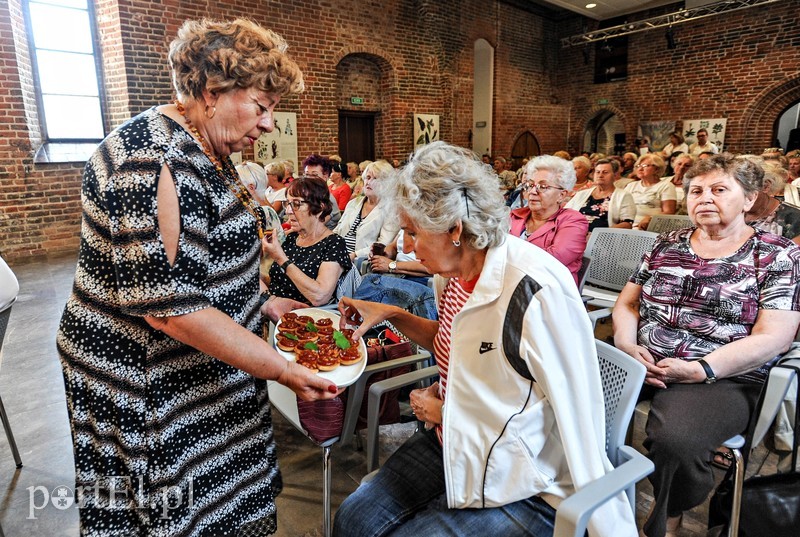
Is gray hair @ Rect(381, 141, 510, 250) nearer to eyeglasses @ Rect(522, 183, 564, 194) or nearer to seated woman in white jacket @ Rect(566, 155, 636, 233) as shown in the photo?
eyeglasses @ Rect(522, 183, 564, 194)

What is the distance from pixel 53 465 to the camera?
2.31 meters

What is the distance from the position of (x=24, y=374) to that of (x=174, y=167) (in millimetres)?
3140

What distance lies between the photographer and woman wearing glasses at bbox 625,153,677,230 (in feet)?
15.3

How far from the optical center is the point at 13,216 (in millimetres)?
6891

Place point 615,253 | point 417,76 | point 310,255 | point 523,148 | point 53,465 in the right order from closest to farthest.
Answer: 1. point 53,465
2. point 310,255
3. point 615,253
4. point 417,76
5. point 523,148

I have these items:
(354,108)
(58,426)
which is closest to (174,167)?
(58,426)

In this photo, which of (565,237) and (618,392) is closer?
(618,392)

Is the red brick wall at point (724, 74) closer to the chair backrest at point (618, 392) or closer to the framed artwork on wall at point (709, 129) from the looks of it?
the framed artwork on wall at point (709, 129)

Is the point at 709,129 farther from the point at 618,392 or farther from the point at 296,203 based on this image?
the point at 618,392

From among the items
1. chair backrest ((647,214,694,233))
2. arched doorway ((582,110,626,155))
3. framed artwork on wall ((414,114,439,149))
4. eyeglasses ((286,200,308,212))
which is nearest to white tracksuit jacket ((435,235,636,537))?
eyeglasses ((286,200,308,212))

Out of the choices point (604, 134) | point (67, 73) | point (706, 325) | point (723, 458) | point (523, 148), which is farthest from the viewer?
point (604, 134)

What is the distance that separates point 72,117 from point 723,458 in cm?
893

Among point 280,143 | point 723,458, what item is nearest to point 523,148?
point 280,143

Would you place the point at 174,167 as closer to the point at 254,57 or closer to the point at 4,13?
the point at 254,57
